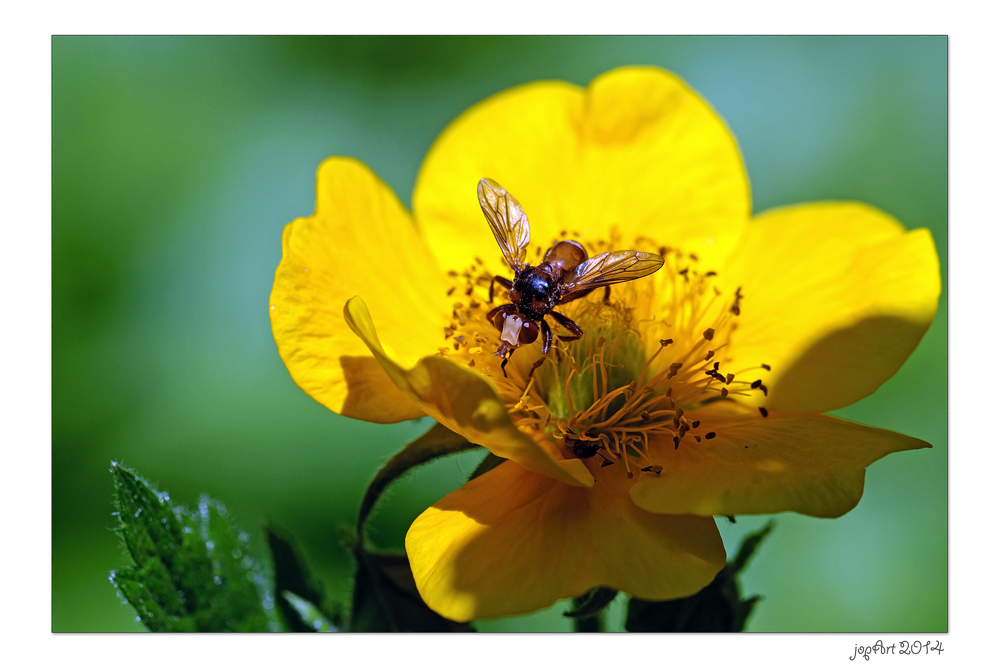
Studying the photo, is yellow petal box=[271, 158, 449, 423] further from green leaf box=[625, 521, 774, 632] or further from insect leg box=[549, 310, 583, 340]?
green leaf box=[625, 521, 774, 632]

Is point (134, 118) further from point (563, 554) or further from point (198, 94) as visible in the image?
point (563, 554)

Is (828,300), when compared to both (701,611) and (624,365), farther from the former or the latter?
(701,611)

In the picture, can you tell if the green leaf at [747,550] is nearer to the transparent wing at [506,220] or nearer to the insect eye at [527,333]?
the insect eye at [527,333]

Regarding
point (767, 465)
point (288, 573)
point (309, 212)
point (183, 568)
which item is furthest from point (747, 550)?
point (309, 212)

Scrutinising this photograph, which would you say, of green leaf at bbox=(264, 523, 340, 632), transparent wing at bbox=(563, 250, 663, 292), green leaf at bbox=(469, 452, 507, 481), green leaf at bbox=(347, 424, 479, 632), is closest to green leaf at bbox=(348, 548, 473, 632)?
green leaf at bbox=(347, 424, 479, 632)

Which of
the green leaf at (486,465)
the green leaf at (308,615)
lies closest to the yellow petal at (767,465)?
the green leaf at (486,465)
